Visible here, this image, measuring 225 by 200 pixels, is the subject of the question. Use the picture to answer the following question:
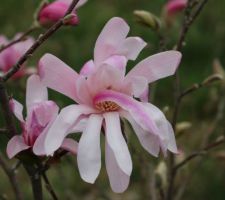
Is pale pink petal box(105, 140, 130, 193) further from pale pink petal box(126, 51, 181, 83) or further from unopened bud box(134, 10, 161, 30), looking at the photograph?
unopened bud box(134, 10, 161, 30)

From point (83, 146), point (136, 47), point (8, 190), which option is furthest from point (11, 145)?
point (8, 190)

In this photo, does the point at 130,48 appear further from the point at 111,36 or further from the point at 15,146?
the point at 15,146

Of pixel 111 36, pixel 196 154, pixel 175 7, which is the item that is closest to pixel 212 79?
pixel 196 154

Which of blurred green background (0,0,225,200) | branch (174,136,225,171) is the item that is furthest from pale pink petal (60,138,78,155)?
blurred green background (0,0,225,200)

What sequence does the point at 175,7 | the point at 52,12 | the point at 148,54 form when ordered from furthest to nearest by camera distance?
the point at 148,54
the point at 175,7
the point at 52,12

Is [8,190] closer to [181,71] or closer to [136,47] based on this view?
[181,71]
